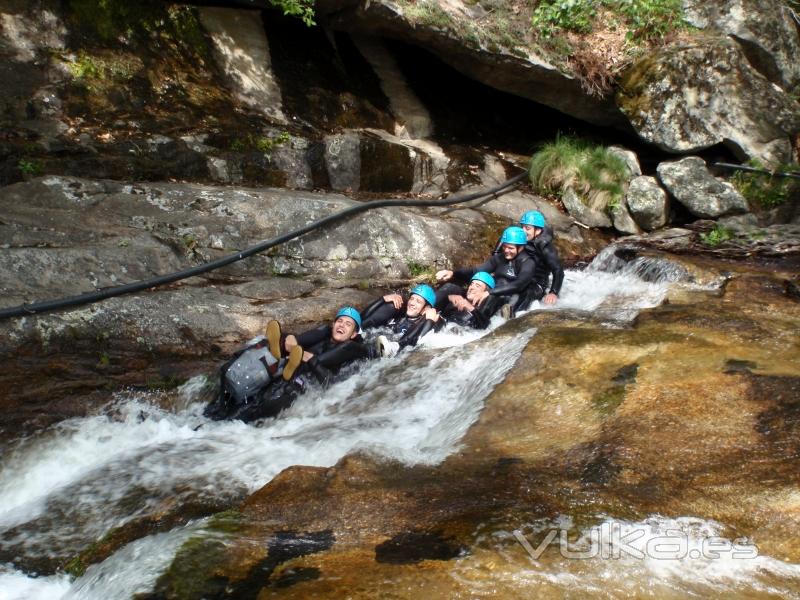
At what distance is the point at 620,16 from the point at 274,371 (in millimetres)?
8897

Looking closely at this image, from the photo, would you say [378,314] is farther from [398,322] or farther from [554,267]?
[554,267]

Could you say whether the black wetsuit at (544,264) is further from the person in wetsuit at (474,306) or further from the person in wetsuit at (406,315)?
the person in wetsuit at (406,315)

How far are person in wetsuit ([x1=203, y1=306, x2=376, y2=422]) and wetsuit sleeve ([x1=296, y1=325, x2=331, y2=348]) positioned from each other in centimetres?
2

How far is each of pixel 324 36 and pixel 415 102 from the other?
6.23 feet

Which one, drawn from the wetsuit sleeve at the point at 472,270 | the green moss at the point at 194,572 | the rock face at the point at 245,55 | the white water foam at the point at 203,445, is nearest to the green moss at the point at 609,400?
the white water foam at the point at 203,445

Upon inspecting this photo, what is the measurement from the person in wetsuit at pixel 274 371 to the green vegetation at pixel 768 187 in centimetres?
708

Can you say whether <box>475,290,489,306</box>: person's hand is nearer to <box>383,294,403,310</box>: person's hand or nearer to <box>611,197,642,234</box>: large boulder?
<box>383,294,403,310</box>: person's hand

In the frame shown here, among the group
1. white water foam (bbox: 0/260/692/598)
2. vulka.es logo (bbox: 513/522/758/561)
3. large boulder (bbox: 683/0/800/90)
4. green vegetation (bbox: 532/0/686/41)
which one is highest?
green vegetation (bbox: 532/0/686/41)

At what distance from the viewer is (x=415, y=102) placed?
35.0 feet

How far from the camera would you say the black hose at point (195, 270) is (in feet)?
16.6

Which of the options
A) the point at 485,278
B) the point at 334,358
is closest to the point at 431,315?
the point at 485,278

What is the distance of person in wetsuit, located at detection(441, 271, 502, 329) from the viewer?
278 inches

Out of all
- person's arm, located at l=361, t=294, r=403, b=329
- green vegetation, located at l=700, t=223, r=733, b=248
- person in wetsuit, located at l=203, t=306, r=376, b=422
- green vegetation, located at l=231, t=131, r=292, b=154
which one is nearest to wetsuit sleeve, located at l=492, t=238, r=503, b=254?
person's arm, located at l=361, t=294, r=403, b=329

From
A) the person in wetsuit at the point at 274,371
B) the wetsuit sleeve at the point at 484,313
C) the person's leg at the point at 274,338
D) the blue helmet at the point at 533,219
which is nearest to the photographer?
the person in wetsuit at the point at 274,371
